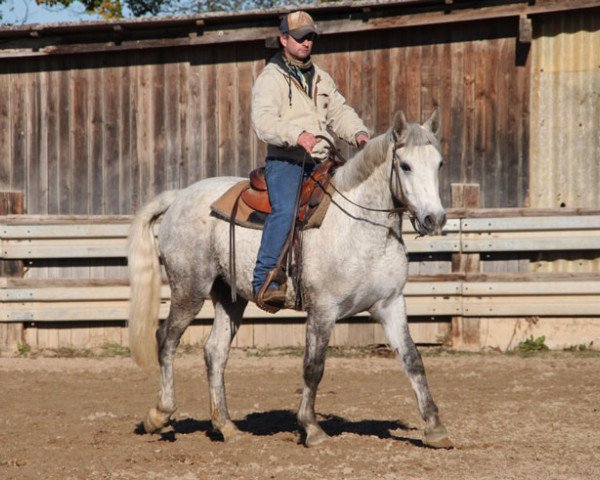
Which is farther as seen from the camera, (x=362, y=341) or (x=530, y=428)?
(x=362, y=341)

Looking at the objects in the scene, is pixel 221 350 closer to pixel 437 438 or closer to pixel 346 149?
pixel 437 438

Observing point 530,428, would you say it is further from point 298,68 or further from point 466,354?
point 466,354

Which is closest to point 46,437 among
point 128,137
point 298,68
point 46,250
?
point 298,68

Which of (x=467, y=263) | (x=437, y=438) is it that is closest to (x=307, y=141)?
(x=437, y=438)

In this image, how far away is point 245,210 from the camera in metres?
8.52

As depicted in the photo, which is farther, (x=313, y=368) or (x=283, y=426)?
(x=283, y=426)

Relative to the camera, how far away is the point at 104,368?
1260 centimetres

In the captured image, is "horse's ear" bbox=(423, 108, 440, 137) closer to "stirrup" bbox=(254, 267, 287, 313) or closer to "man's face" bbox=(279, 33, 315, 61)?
"man's face" bbox=(279, 33, 315, 61)

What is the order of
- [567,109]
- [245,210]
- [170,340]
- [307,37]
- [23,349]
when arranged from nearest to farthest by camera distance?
[307,37] → [245,210] → [170,340] → [567,109] → [23,349]

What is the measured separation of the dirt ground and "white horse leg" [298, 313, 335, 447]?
0.40 ft

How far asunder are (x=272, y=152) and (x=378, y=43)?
5817 mm

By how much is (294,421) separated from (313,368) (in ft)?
5.41

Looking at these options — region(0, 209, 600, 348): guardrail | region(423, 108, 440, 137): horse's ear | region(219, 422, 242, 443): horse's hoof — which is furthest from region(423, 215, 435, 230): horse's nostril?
region(0, 209, 600, 348): guardrail

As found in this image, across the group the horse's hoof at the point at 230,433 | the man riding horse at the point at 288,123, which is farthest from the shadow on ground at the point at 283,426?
the man riding horse at the point at 288,123
